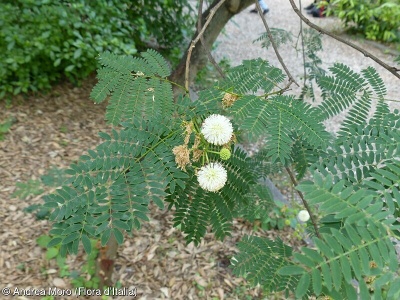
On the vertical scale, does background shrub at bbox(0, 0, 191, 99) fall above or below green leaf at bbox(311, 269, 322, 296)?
below

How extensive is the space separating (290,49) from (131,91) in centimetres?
560

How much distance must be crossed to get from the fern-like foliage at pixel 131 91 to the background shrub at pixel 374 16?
6.66 metres

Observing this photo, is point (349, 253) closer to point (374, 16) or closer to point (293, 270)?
point (293, 270)

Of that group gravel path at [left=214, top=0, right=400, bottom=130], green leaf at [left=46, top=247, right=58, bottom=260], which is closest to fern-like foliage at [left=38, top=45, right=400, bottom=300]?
green leaf at [left=46, top=247, right=58, bottom=260]

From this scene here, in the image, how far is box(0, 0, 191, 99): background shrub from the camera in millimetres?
2934

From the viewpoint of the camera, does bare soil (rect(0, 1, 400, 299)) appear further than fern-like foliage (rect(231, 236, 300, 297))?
Yes

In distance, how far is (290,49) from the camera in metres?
6.29

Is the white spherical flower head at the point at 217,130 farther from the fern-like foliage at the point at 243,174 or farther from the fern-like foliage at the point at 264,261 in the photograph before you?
the fern-like foliage at the point at 264,261

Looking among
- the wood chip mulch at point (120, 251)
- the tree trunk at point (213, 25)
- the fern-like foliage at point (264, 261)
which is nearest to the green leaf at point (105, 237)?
the fern-like foliage at point (264, 261)

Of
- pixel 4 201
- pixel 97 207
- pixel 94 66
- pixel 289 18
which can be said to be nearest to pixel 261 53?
pixel 289 18

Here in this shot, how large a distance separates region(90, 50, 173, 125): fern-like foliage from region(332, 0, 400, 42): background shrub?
6.66 m

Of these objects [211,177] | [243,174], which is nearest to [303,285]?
[211,177]

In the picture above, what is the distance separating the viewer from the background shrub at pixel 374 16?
6676 millimetres

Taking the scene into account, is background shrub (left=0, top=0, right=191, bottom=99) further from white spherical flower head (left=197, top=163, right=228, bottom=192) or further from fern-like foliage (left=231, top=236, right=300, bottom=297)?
white spherical flower head (left=197, top=163, right=228, bottom=192)
